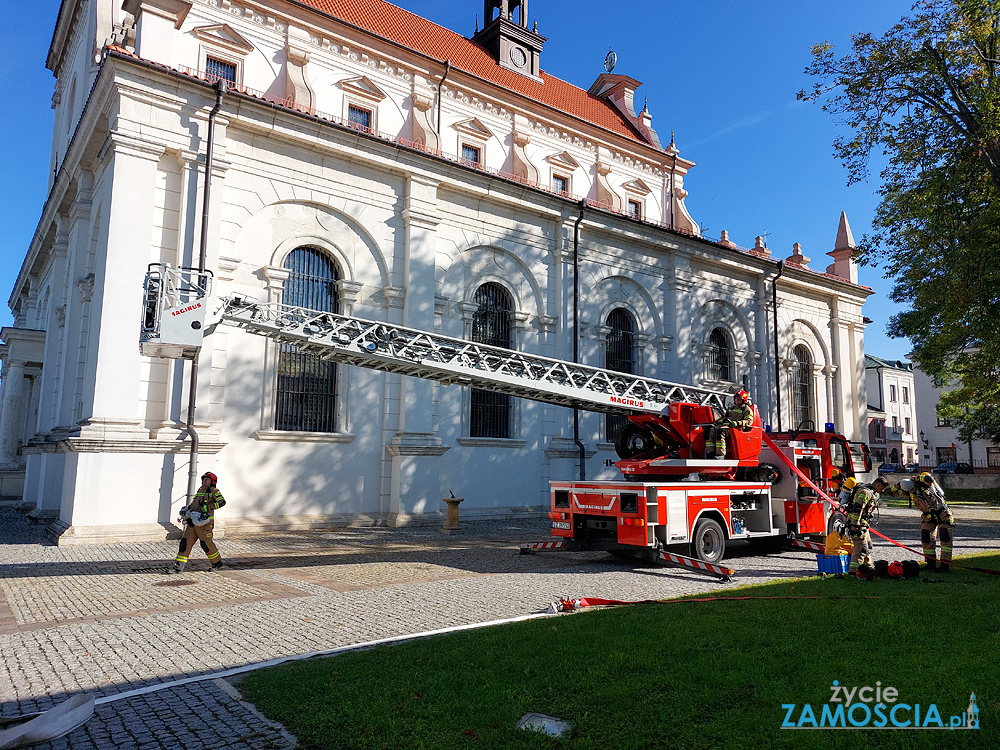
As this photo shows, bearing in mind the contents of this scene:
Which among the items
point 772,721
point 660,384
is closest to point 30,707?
point 772,721

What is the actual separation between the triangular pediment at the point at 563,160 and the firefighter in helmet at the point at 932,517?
701 inches

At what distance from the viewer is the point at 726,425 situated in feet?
41.5

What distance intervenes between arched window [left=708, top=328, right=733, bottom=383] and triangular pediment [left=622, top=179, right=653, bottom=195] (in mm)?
6443

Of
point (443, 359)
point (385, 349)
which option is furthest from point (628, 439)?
point (385, 349)

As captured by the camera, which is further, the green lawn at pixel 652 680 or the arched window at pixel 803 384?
the arched window at pixel 803 384

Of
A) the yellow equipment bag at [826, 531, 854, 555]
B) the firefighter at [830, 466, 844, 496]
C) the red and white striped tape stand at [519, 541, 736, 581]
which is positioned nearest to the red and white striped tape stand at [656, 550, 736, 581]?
the red and white striped tape stand at [519, 541, 736, 581]

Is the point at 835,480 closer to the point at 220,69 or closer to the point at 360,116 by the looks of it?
the point at 360,116

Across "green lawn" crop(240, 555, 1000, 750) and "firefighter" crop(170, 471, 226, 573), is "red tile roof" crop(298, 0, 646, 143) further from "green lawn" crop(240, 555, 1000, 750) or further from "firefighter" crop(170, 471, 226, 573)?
"green lawn" crop(240, 555, 1000, 750)

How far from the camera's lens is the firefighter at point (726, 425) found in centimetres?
1251

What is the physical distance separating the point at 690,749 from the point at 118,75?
53.7ft

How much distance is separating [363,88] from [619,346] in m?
11.8

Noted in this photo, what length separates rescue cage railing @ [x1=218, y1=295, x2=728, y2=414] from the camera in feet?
31.2
